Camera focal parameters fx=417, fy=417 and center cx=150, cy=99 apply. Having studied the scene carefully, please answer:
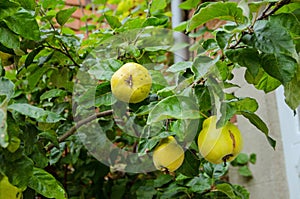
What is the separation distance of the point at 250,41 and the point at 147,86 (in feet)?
0.85

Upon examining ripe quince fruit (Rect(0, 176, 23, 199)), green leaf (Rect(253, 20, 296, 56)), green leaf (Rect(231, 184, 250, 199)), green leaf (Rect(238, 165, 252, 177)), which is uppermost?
green leaf (Rect(253, 20, 296, 56))

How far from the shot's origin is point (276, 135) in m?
1.80

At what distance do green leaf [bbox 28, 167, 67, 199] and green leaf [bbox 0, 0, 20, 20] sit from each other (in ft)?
1.05

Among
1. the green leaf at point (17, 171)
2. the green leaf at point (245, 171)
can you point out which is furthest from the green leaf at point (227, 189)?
the green leaf at point (245, 171)

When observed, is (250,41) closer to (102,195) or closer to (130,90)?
(130,90)

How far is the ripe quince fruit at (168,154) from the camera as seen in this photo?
91cm

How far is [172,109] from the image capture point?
0.81 metres

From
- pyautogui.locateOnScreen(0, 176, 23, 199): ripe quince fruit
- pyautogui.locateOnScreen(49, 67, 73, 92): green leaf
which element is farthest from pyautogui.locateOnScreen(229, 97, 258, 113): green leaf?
pyautogui.locateOnScreen(49, 67, 73, 92): green leaf

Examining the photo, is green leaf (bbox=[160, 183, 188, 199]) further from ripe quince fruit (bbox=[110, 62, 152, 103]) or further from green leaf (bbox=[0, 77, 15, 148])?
green leaf (bbox=[0, 77, 15, 148])

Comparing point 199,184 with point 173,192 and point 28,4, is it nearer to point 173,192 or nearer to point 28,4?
point 173,192

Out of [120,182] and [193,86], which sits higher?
[193,86]

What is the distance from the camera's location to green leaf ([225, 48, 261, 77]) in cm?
80

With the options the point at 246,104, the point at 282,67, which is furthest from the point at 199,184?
the point at 282,67

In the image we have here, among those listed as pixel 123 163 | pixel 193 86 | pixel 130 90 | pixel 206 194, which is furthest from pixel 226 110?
pixel 123 163
